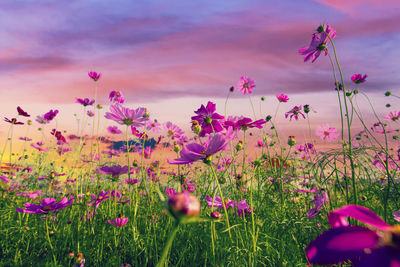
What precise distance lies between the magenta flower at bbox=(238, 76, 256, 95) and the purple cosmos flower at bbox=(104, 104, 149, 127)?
4.68ft

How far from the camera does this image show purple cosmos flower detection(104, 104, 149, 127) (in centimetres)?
125

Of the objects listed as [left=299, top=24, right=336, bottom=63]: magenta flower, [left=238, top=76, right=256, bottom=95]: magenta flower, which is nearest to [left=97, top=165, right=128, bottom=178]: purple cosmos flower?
[left=299, top=24, right=336, bottom=63]: magenta flower

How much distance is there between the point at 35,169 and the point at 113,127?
1.40 meters

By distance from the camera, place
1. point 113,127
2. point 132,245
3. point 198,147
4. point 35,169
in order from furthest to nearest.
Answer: point 35,169
point 113,127
point 132,245
point 198,147

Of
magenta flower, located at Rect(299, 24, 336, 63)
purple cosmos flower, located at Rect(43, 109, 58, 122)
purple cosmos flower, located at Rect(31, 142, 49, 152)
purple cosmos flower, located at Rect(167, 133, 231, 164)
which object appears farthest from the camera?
purple cosmos flower, located at Rect(31, 142, 49, 152)

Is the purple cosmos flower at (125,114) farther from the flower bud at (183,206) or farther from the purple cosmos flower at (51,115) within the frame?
the purple cosmos flower at (51,115)

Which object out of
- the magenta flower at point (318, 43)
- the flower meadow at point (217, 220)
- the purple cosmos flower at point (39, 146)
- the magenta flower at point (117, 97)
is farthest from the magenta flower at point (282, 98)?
the purple cosmos flower at point (39, 146)

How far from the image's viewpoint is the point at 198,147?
769 mm

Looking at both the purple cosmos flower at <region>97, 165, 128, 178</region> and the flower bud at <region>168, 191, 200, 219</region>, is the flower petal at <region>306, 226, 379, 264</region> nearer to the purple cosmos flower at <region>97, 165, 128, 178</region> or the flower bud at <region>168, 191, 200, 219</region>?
the flower bud at <region>168, 191, 200, 219</region>

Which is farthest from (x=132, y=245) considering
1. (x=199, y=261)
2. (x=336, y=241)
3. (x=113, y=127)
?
(x=113, y=127)

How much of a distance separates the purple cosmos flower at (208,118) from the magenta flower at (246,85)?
4.26 ft

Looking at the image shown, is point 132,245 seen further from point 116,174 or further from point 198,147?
point 198,147

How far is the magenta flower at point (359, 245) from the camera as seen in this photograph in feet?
0.80

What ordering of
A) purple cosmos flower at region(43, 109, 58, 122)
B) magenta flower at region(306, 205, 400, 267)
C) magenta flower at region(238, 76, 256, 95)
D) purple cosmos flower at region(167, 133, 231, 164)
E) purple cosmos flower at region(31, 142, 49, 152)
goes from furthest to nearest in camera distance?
purple cosmos flower at region(31, 142, 49, 152) < purple cosmos flower at region(43, 109, 58, 122) < magenta flower at region(238, 76, 256, 95) < purple cosmos flower at region(167, 133, 231, 164) < magenta flower at region(306, 205, 400, 267)
